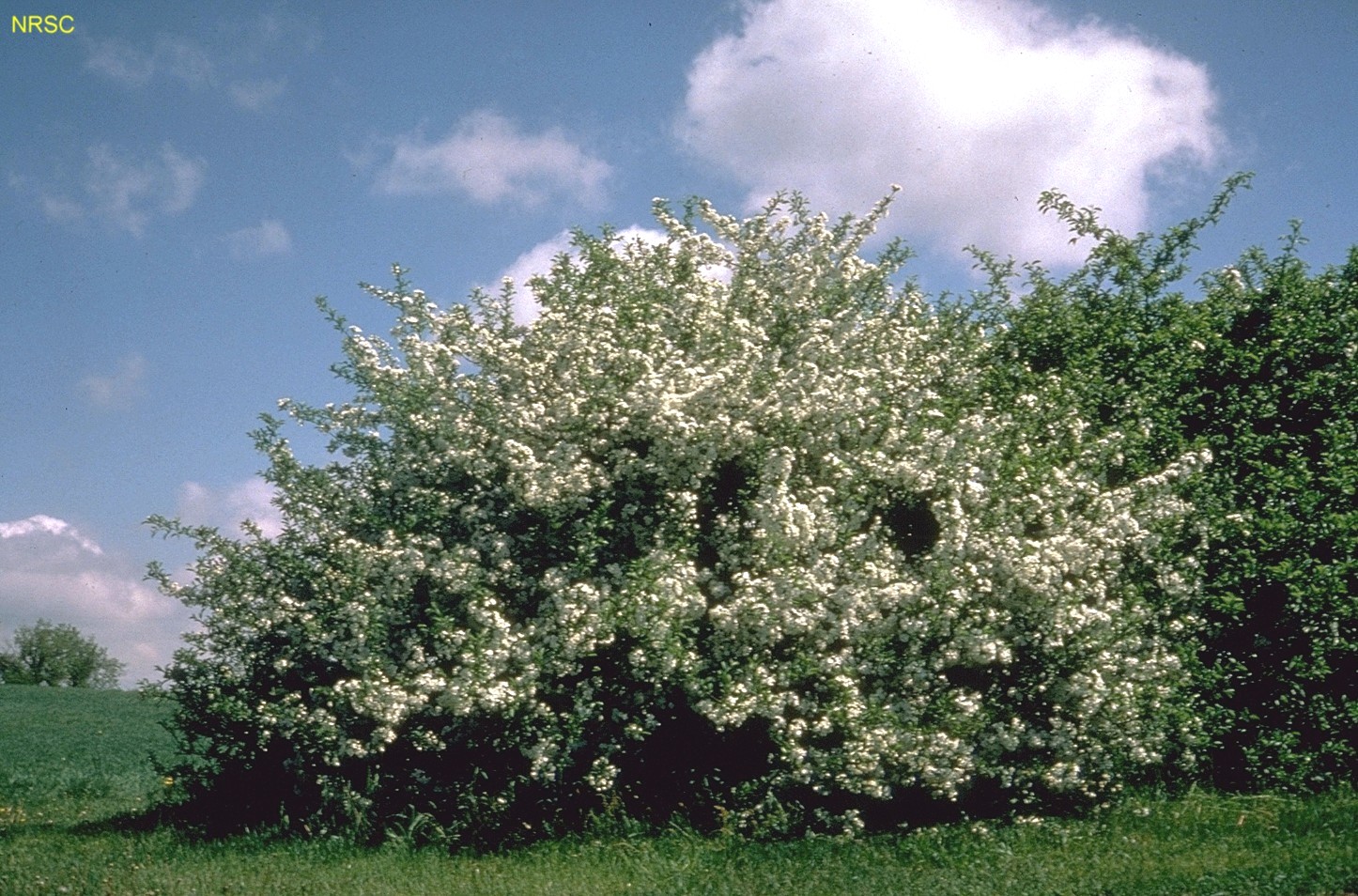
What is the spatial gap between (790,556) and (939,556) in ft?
4.49

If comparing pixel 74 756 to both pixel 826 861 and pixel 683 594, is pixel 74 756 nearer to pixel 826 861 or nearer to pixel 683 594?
pixel 683 594

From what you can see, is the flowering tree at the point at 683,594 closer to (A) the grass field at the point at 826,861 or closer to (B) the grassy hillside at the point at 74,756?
(A) the grass field at the point at 826,861

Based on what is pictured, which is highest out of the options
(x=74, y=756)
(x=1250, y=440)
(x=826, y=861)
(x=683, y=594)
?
(x=1250, y=440)

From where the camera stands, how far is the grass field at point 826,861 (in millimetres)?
7977

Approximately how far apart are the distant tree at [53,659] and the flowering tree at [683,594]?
230 ft

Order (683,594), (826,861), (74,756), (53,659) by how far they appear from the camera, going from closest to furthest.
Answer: (826,861) → (683,594) → (74,756) → (53,659)

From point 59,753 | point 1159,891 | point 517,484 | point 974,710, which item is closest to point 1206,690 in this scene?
point 974,710

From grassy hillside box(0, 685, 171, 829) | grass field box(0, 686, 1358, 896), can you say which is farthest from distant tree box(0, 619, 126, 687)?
grass field box(0, 686, 1358, 896)

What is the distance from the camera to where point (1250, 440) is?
11719mm

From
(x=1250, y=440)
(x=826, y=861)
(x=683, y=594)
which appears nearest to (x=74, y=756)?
(x=683, y=594)

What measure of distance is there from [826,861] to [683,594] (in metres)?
2.52

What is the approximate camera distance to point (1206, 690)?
11.1 m

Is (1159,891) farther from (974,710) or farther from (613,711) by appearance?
(613,711)

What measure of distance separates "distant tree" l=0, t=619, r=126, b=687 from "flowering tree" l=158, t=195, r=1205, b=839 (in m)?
70.0
